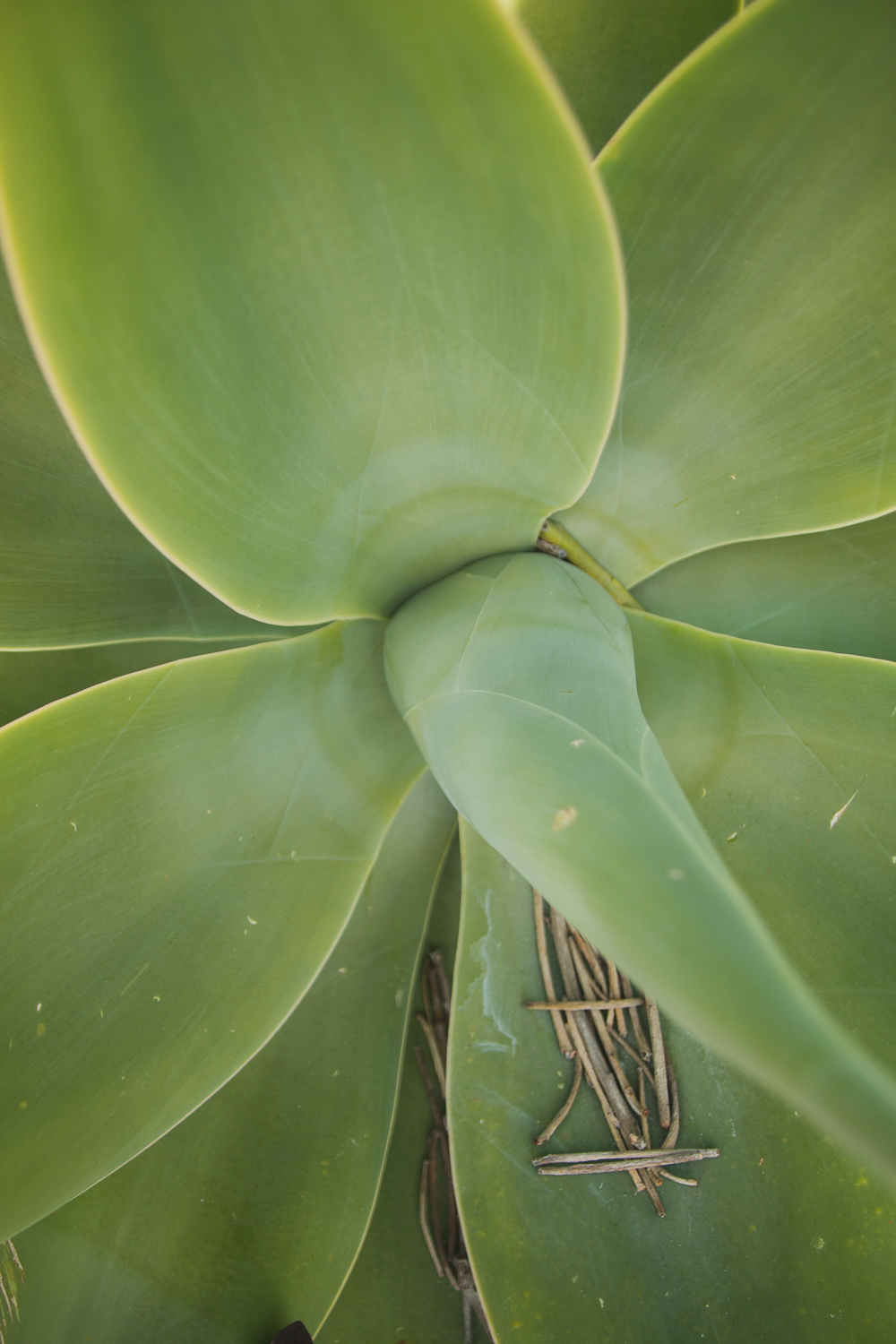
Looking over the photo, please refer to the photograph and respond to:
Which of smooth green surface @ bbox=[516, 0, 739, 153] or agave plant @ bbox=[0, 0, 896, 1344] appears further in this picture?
smooth green surface @ bbox=[516, 0, 739, 153]

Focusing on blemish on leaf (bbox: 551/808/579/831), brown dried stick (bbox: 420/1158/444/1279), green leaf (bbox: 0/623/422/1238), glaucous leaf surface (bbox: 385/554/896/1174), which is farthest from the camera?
brown dried stick (bbox: 420/1158/444/1279)

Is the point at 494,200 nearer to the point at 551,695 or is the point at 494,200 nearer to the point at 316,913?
the point at 551,695

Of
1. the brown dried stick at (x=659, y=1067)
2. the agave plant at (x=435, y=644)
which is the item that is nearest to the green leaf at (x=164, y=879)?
the agave plant at (x=435, y=644)

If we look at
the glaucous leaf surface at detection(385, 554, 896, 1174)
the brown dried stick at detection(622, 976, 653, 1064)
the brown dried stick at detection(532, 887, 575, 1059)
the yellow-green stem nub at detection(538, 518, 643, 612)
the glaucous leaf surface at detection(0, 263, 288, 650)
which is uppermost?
the glaucous leaf surface at detection(0, 263, 288, 650)

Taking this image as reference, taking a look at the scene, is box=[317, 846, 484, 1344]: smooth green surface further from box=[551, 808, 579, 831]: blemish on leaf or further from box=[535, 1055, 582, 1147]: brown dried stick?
box=[551, 808, 579, 831]: blemish on leaf

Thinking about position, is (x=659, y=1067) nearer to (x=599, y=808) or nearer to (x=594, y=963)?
(x=594, y=963)

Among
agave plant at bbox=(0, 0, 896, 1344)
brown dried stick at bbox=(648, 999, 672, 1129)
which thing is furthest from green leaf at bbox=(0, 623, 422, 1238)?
brown dried stick at bbox=(648, 999, 672, 1129)

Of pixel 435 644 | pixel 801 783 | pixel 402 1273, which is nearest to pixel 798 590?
pixel 801 783

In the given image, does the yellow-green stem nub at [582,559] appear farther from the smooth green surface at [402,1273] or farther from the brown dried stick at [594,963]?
the smooth green surface at [402,1273]
